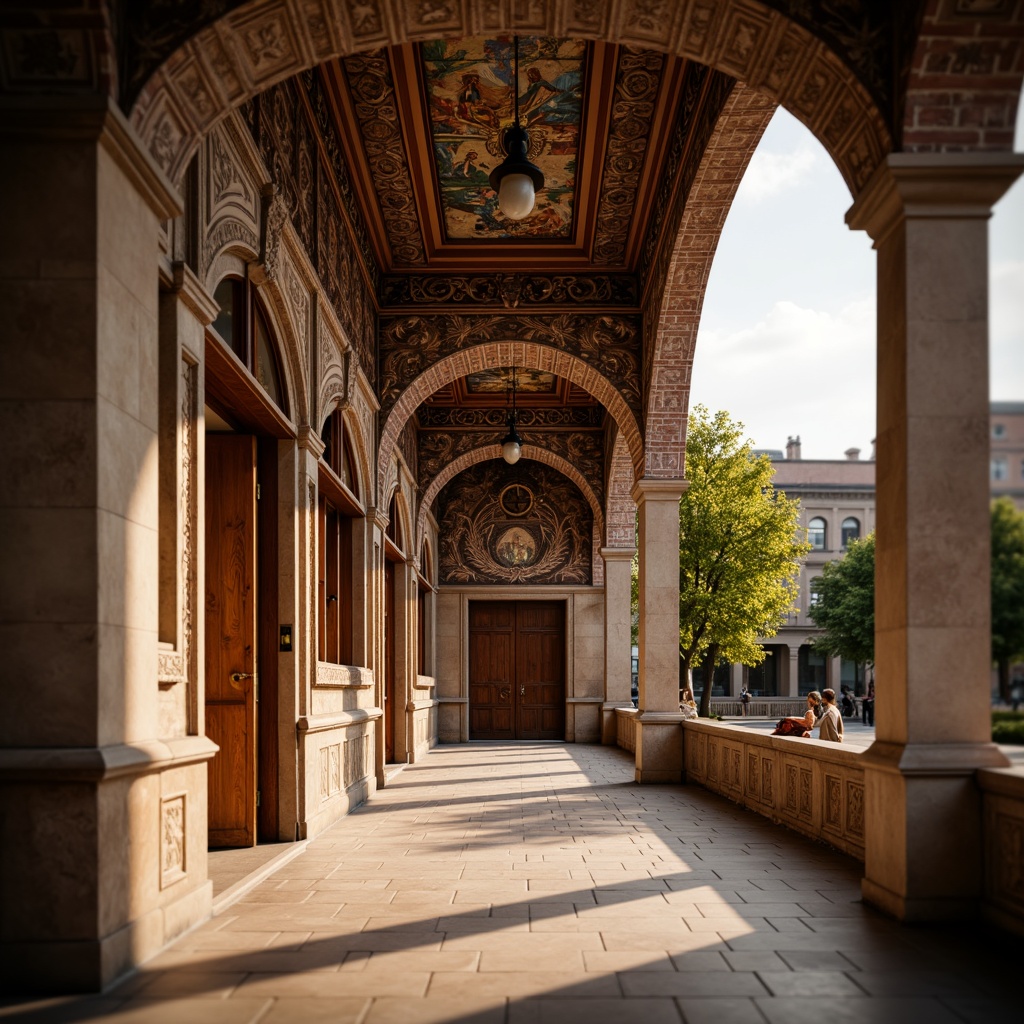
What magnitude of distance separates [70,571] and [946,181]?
13.5ft

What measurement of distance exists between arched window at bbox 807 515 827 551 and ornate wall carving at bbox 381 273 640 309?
37.0m

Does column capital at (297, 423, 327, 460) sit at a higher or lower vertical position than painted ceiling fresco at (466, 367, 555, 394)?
lower

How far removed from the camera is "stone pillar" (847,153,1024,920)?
473 centimetres

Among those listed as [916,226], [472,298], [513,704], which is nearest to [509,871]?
[916,226]

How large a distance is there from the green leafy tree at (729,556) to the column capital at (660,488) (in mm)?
9623

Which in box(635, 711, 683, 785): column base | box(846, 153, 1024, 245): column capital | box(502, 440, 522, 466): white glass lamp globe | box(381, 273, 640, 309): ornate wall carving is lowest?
box(635, 711, 683, 785): column base

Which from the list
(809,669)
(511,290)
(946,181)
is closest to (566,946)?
(946,181)

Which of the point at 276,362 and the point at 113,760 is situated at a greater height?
the point at 276,362

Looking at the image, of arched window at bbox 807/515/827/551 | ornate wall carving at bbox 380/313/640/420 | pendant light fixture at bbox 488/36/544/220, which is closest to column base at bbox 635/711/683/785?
ornate wall carving at bbox 380/313/640/420

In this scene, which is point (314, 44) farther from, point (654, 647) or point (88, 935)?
point (654, 647)

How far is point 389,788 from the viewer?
38.6 feet

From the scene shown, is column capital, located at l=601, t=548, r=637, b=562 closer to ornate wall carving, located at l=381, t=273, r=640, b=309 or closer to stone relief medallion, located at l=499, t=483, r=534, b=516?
stone relief medallion, located at l=499, t=483, r=534, b=516

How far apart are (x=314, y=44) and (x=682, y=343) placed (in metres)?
6.51

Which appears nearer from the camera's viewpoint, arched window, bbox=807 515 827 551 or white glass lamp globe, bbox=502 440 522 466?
white glass lamp globe, bbox=502 440 522 466
